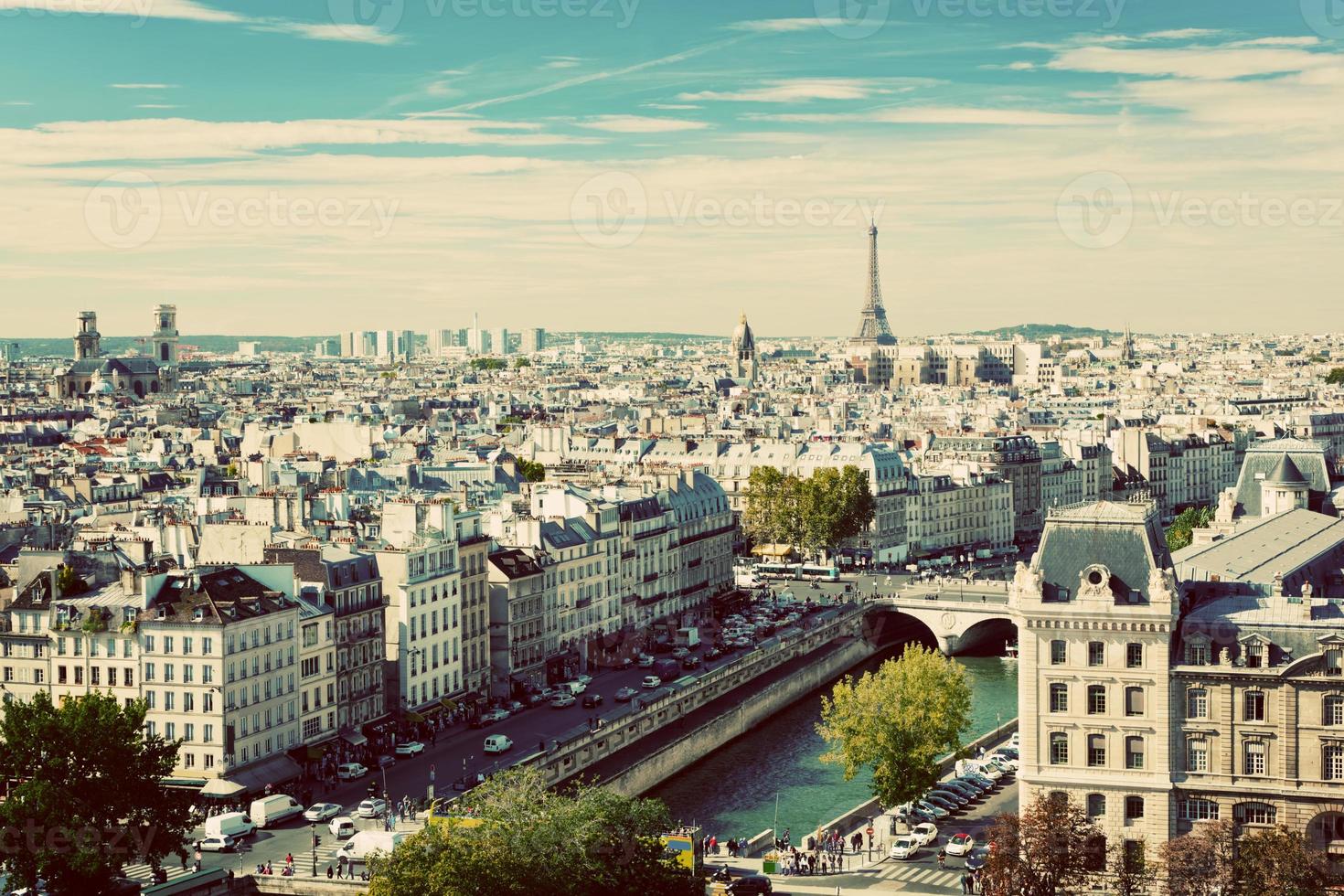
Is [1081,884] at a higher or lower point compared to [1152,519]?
lower

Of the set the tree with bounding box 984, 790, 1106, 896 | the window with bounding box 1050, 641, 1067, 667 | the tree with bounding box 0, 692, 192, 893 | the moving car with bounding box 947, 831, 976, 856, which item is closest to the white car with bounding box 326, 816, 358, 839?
the tree with bounding box 0, 692, 192, 893

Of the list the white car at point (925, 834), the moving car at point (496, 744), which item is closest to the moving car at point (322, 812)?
the moving car at point (496, 744)

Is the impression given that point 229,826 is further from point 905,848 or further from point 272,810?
point 905,848

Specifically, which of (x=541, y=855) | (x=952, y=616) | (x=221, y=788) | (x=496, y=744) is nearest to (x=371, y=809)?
(x=221, y=788)

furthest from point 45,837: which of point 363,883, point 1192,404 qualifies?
point 1192,404

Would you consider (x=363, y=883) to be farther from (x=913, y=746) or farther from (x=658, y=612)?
(x=658, y=612)

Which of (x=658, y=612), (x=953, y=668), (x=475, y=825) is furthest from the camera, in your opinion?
(x=658, y=612)
